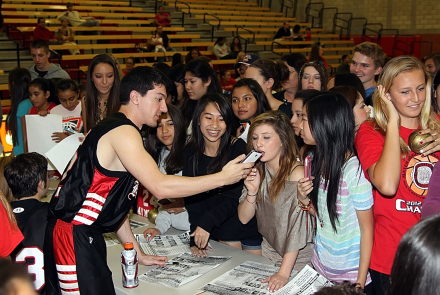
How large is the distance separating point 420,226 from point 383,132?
129 centimetres

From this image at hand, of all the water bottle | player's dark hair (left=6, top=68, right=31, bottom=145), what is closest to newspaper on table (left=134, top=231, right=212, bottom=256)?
the water bottle

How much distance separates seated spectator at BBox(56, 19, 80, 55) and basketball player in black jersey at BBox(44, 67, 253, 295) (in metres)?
9.98

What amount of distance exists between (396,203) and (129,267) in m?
1.42

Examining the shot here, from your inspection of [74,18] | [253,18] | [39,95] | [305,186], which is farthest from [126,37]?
[305,186]

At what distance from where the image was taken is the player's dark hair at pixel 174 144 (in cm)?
329

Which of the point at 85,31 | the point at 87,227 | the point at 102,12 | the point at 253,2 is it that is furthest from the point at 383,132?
the point at 253,2

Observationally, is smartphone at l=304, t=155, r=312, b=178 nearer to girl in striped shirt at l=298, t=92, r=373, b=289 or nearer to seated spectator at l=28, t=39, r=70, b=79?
girl in striped shirt at l=298, t=92, r=373, b=289

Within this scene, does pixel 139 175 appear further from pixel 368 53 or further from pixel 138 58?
pixel 138 58

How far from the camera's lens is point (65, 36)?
11.4m

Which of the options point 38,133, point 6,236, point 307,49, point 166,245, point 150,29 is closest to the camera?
point 6,236

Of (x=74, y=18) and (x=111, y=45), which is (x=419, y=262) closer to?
(x=111, y=45)

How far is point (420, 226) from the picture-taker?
944 millimetres

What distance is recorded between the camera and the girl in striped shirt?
6.77 feet

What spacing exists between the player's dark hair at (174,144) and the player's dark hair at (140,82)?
1078 millimetres
